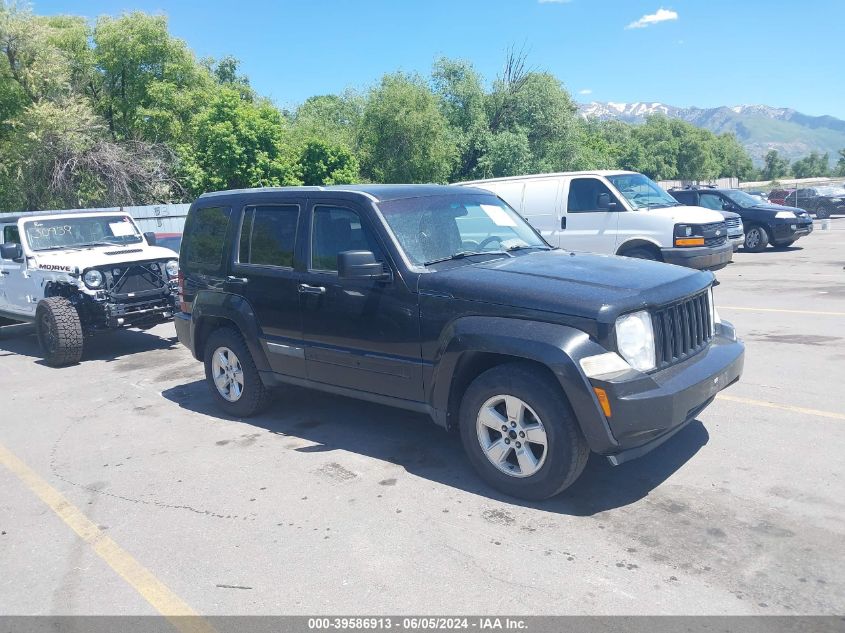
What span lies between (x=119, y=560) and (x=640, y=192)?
10.8 meters

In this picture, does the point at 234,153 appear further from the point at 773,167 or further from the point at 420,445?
the point at 773,167

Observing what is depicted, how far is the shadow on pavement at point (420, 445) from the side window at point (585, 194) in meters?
6.97

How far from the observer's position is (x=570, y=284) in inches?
175

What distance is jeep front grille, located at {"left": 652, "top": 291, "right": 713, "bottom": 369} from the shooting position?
4.32m

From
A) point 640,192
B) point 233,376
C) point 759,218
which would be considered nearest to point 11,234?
point 233,376

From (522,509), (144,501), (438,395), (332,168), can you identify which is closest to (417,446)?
(438,395)

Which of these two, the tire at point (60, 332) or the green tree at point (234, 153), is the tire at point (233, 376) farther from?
the green tree at point (234, 153)

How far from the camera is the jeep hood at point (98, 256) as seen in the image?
9.26 metres

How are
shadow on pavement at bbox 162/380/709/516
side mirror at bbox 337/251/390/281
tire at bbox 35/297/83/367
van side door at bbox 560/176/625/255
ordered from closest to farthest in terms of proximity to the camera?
shadow on pavement at bbox 162/380/709/516, side mirror at bbox 337/251/390/281, tire at bbox 35/297/83/367, van side door at bbox 560/176/625/255

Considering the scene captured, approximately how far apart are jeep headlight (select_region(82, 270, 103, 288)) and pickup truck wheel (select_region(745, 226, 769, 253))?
15709 millimetres

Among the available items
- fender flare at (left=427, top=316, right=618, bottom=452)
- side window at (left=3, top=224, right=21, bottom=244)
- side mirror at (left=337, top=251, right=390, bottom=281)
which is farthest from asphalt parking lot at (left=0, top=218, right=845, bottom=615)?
side window at (left=3, top=224, right=21, bottom=244)

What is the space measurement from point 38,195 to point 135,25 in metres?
11.4

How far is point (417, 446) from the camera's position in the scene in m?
5.48

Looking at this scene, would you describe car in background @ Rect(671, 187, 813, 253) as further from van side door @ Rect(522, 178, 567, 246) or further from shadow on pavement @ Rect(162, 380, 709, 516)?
shadow on pavement @ Rect(162, 380, 709, 516)
